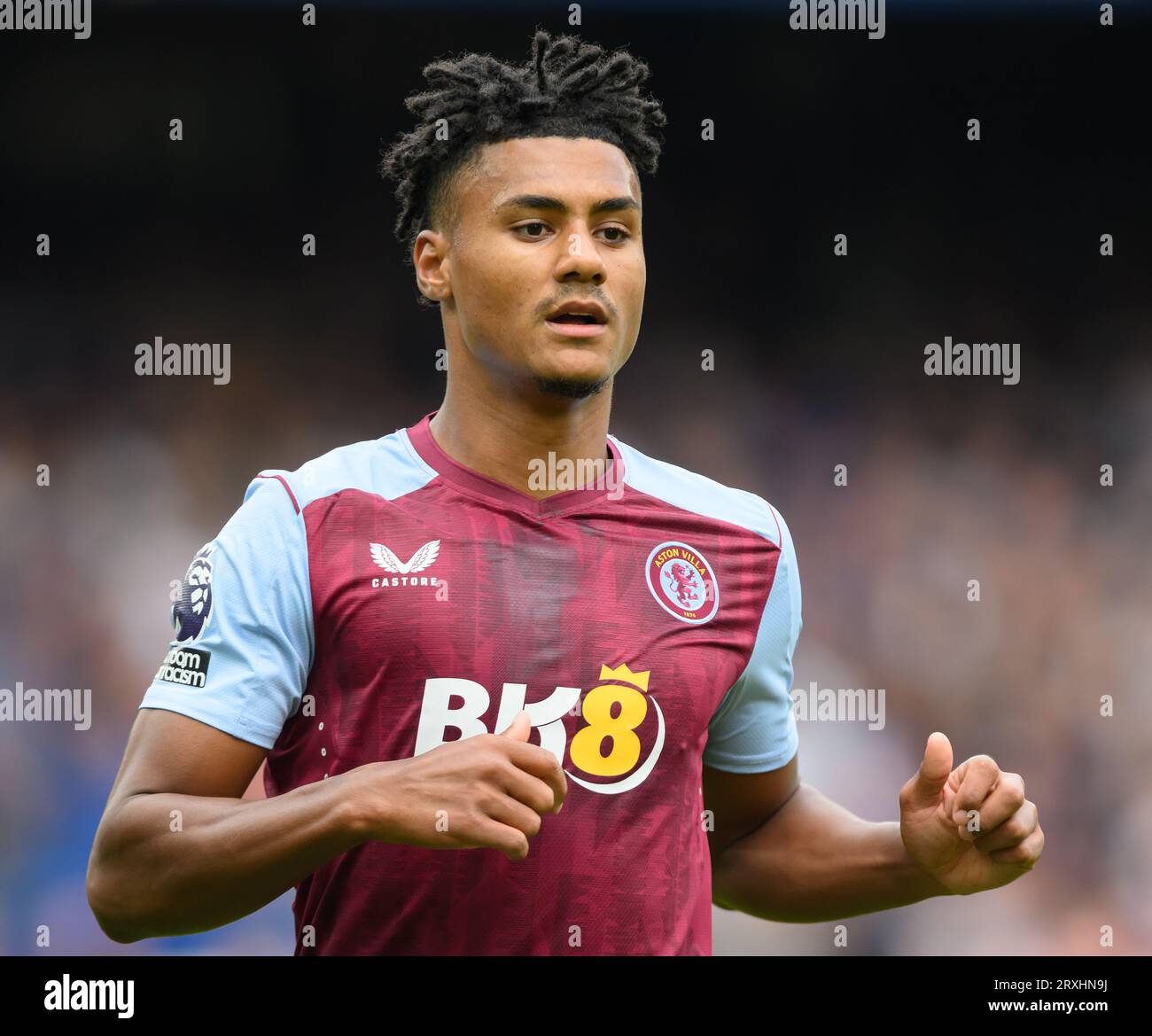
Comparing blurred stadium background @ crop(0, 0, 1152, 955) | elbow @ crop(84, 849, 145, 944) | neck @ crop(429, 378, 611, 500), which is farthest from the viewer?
blurred stadium background @ crop(0, 0, 1152, 955)

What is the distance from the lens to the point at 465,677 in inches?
108

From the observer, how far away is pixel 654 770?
283 centimetres

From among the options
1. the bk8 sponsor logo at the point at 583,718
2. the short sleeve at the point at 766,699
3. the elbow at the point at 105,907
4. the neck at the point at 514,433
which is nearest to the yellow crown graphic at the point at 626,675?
the bk8 sponsor logo at the point at 583,718

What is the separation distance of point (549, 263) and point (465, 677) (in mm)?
831

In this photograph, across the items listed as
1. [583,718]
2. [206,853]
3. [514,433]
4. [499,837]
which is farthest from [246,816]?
[514,433]

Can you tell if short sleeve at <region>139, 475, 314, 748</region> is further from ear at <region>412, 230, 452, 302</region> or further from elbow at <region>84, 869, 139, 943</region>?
ear at <region>412, 230, 452, 302</region>

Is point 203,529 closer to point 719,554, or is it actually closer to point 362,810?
point 719,554

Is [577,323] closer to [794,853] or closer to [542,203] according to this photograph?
[542,203]

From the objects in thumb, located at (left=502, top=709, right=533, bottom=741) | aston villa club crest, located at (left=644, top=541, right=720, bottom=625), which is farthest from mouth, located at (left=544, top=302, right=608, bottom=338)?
thumb, located at (left=502, top=709, right=533, bottom=741)

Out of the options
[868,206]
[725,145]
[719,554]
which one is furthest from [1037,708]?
[719,554]

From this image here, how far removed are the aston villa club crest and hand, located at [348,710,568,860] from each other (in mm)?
676

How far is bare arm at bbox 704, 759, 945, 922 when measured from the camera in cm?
309

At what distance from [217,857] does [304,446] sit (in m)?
4.55

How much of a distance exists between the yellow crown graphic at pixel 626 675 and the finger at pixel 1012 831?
0.69 m
